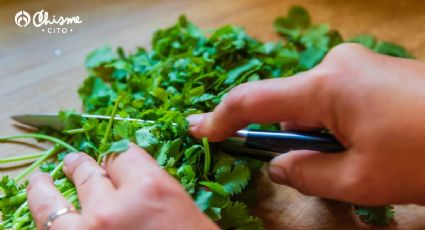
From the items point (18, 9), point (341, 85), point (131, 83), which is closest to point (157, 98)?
point (131, 83)

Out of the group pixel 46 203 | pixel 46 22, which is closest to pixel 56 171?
pixel 46 203

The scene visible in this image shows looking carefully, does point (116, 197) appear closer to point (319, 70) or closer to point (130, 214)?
point (130, 214)

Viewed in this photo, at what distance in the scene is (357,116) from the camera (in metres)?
0.84

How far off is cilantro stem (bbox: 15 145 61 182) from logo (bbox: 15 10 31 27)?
1.78ft

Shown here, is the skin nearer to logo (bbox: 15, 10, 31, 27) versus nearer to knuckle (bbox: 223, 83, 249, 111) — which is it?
knuckle (bbox: 223, 83, 249, 111)

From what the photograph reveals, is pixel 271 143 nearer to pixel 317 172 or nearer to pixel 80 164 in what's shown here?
pixel 317 172

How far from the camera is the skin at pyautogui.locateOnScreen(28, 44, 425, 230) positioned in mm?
820

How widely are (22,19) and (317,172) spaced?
1107mm

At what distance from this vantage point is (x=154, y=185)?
0.83m

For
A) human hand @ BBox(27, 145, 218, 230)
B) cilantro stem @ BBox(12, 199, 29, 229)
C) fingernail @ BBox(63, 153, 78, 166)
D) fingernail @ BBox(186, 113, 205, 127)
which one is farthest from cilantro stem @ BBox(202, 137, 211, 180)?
cilantro stem @ BBox(12, 199, 29, 229)

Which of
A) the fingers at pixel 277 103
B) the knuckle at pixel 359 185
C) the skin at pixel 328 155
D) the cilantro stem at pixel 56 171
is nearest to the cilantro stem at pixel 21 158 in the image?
the cilantro stem at pixel 56 171

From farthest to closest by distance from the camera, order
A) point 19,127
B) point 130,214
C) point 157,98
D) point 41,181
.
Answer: point 19,127, point 157,98, point 41,181, point 130,214

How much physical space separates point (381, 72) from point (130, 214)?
1.58 ft

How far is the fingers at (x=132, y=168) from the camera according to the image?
0.84 m
